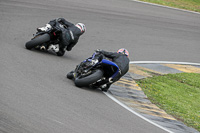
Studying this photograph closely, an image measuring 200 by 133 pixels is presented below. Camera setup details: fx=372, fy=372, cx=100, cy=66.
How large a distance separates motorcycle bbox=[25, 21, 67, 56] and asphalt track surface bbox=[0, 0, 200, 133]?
25 cm

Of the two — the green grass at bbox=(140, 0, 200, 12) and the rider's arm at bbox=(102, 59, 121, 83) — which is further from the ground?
the green grass at bbox=(140, 0, 200, 12)

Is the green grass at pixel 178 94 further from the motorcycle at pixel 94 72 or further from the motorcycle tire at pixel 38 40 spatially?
the motorcycle tire at pixel 38 40

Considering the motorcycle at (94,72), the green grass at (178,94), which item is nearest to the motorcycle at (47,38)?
the motorcycle at (94,72)

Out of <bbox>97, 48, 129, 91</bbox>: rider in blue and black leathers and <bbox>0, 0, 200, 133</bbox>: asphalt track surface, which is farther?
<bbox>97, 48, 129, 91</bbox>: rider in blue and black leathers

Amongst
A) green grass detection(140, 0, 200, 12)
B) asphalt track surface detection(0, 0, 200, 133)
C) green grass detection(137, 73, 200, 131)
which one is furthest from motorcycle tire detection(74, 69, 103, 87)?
green grass detection(140, 0, 200, 12)

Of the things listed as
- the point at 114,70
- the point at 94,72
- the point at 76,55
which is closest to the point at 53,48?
the point at 76,55

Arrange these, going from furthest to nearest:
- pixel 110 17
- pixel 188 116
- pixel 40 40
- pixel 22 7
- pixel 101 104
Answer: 1. pixel 110 17
2. pixel 22 7
3. pixel 40 40
4. pixel 188 116
5. pixel 101 104

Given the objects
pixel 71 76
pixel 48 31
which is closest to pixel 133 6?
pixel 48 31

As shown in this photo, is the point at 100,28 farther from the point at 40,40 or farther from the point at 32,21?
the point at 40,40

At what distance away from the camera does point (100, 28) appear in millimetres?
15547

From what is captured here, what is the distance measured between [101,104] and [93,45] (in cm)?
558

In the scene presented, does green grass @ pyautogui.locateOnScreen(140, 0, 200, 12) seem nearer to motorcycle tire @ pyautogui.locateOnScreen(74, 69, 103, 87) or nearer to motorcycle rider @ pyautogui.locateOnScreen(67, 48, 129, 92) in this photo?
motorcycle rider @ pyautogui.locateOnScreen(67, 48, 129, 92)

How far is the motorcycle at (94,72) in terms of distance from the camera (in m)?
8.54

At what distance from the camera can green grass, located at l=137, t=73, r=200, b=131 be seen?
9133 millimetres
